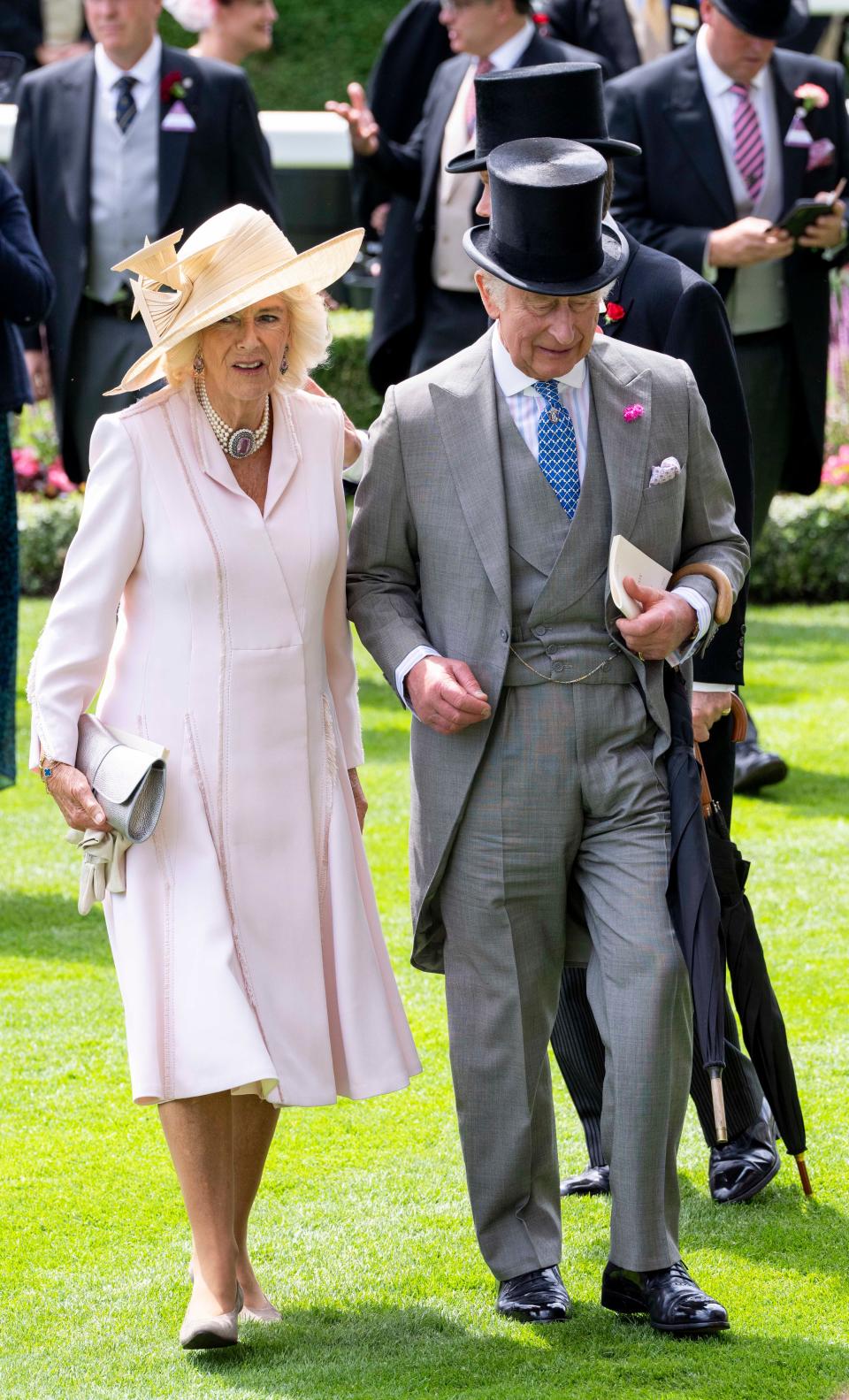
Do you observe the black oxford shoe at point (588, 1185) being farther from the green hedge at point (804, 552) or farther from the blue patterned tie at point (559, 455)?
the green hedge at point (804, 552)

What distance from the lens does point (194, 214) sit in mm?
7926

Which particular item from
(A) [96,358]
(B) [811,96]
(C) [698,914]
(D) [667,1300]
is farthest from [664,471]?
(A) [96,358]

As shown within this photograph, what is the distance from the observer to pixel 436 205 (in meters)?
8.41

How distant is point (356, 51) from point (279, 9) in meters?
1.11

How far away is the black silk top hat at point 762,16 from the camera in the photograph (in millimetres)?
6551

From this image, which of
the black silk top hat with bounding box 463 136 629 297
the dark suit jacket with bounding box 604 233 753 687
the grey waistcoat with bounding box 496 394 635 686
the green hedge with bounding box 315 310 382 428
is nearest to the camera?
the black silk top hat with bounding box 463 136 629 297

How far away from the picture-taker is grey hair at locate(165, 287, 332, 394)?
3.95m

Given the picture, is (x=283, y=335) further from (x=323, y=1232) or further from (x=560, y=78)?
(x=323, y=1232)

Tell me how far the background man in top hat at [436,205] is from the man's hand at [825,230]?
1561 mm

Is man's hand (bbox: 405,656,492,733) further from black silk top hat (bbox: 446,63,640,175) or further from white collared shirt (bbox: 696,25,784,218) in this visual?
white collared shirt (bbox: 696,25,784,218)

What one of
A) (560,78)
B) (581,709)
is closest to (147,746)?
(581,709)

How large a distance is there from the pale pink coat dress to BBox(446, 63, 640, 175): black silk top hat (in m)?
0.71

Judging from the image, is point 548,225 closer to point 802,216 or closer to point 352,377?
point 802,216

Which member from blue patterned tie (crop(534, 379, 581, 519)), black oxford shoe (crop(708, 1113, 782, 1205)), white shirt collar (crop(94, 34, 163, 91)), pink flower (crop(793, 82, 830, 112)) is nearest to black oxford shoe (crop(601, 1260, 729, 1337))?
black oxford shoe (crop(708, 1113, 782, 1205))
